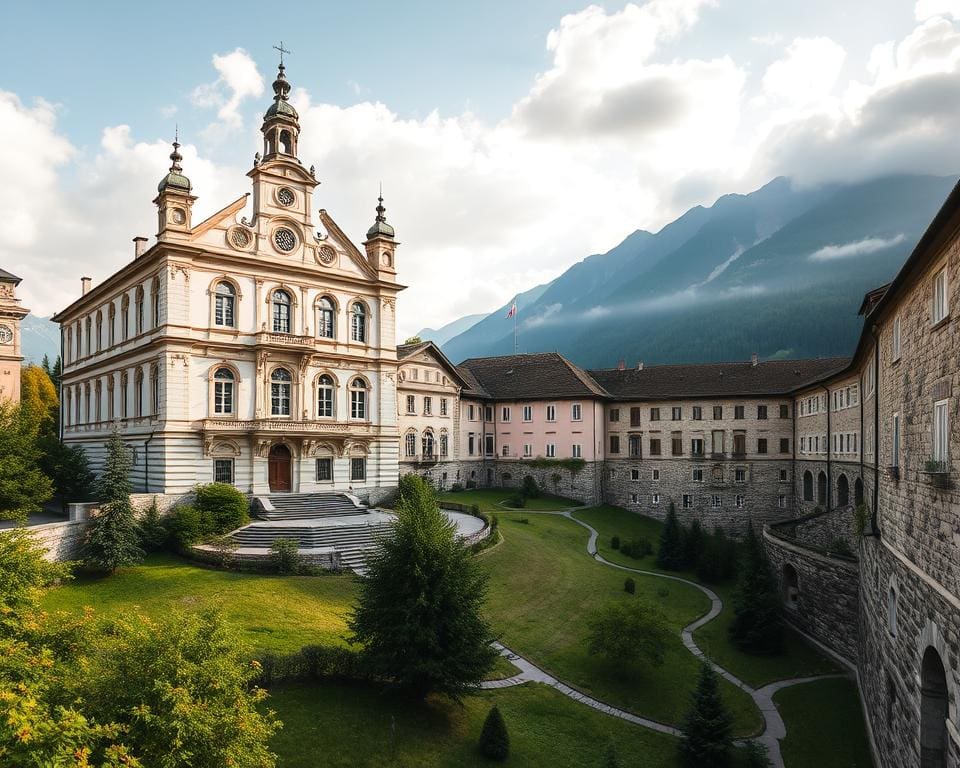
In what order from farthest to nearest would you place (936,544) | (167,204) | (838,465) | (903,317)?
1. (838,465)
2. (167,204)
3. (903,317)
4. (936,544)

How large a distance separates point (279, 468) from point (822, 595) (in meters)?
33.3

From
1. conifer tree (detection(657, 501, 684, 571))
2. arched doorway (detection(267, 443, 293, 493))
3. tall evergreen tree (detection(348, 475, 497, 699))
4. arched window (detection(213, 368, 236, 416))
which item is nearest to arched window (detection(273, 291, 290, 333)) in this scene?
arched window (detection(213, 368, 236, 416))

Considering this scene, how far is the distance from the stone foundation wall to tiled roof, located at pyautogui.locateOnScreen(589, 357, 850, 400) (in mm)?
26676

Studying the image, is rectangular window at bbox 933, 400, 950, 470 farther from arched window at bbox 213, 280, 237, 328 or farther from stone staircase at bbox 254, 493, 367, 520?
arched window at bbox 213, 280, 237, 328

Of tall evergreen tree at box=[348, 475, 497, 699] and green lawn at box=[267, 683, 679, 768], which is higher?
tall evergreen tree at box=[348, 475, 497, 699]

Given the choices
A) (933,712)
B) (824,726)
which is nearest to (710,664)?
(824,726)

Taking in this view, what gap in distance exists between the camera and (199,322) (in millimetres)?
39062

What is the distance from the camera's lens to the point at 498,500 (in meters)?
60.1

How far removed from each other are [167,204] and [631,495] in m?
49.8

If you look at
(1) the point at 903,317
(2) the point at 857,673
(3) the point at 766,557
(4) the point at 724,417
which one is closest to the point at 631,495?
(4) the point at 724,417

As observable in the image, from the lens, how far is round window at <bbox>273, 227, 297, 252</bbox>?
42.4m

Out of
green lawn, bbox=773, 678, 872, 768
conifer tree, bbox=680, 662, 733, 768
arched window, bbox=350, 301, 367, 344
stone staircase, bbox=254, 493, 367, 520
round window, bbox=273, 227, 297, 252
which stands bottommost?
green lawn, bbox=773, 678, 872, 768

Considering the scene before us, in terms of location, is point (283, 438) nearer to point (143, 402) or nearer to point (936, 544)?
point (143, 402)

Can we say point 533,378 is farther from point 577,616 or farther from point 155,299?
point 155,299
